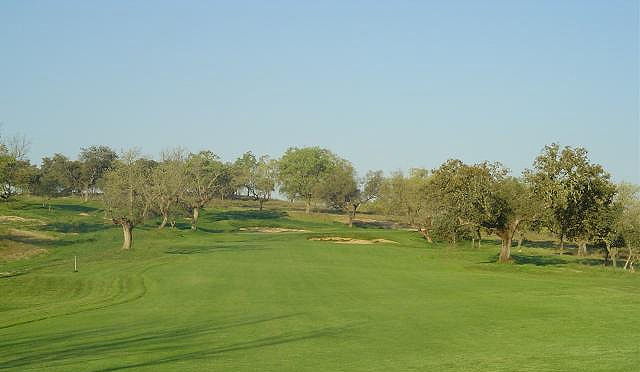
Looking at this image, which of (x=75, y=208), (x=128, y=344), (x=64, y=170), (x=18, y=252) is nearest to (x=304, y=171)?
(x=64, y=170)

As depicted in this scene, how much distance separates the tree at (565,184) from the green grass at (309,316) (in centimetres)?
509

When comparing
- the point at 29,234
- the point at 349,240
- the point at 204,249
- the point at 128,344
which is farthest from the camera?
the point at 349,240

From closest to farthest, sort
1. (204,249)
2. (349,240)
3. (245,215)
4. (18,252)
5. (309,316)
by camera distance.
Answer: (309,316), (18,252), (204,249), (349,240), (245,215)

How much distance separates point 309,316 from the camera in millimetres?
24906

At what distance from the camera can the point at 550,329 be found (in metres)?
20.9

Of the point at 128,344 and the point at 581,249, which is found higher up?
the point at 128,344

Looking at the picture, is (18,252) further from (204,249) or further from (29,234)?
(204,249)

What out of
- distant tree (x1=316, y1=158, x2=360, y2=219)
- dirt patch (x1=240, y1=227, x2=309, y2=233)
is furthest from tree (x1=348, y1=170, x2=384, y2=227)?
dirt patch (x1=240, y1=227, x2=309, y2=233)

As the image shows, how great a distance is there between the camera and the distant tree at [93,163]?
5664 inches

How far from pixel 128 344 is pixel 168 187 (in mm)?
69028

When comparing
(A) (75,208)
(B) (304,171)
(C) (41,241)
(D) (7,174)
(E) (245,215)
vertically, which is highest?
(B) (304,171)

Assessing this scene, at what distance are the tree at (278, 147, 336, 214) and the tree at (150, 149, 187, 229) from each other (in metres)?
53.2

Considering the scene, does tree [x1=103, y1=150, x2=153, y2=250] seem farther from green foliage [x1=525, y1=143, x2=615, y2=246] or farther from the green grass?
green foliage [x1=525, y1=143, x2=615, y2=246]

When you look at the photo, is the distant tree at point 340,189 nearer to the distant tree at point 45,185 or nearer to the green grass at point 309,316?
the distant tree at point 45,185
